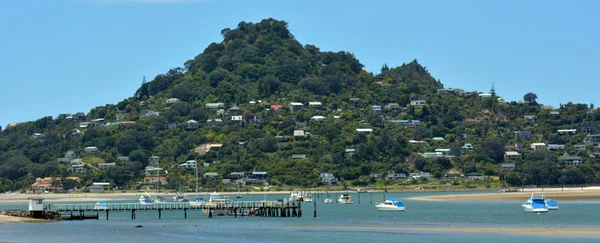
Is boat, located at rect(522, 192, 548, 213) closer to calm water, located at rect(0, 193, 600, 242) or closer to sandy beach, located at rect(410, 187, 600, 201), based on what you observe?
calm water, located at rect(0, 193, 600, 242)

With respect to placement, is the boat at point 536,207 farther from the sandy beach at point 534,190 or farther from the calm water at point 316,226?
the sandy beach at point 534,190

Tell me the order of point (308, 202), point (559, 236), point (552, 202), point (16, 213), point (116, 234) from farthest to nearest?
point (308, 202), point (552, 202), point (16, 213), point (116, 234), point (559, 236)

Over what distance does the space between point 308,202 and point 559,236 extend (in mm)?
83057

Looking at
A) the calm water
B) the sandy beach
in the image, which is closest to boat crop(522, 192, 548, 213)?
the calm water

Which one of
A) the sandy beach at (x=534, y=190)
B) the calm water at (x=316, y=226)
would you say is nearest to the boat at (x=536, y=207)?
the calm water at (x=316, y=226)

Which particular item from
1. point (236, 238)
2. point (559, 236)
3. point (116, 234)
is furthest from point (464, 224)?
point (116, 234)

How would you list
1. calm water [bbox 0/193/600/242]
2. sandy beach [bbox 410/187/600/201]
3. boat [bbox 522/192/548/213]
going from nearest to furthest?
calm water [bbox 0/193/600/242]
boat [bbox 522/192/548/213]
sandy beach [bbox 410/187/600/201]

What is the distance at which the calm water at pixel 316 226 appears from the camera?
82938mm

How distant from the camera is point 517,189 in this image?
7707 inches

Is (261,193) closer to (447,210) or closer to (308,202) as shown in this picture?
(308,202)

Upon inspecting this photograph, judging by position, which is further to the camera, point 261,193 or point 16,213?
point 261,193

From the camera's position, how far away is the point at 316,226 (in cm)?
9675

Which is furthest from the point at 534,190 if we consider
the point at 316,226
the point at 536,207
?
the point at 316,226

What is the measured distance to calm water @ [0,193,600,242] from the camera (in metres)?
82.9
